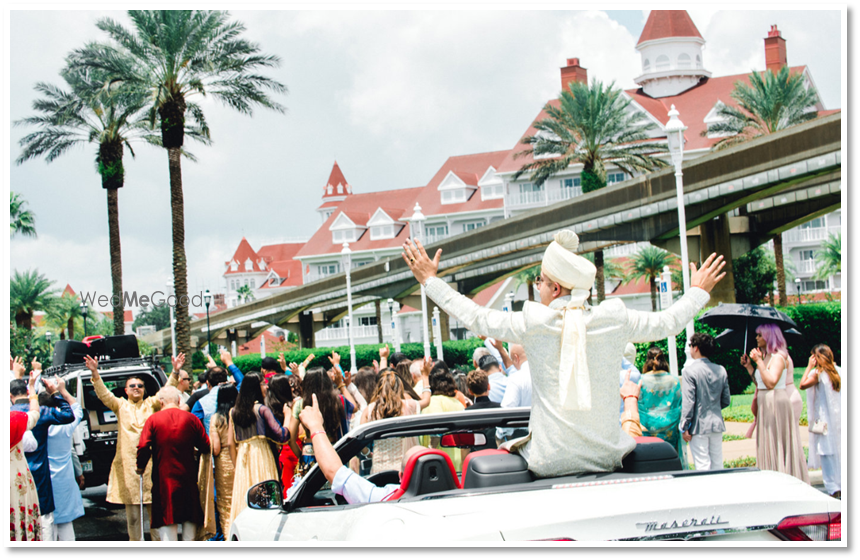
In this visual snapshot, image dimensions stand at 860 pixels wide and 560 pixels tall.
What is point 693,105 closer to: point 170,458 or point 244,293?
point 170,458

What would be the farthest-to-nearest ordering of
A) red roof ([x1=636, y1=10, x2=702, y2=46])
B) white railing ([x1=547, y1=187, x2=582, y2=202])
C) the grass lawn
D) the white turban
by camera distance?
red roof ([x1=636, y1=10, x2=702, y2=46]) < white railing ([x1=547, y1=187, x2=582, y2=202]) < the grass lawn < the white turban

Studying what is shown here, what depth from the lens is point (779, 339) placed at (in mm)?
8695

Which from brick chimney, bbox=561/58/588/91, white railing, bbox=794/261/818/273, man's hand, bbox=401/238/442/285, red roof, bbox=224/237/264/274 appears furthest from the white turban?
red roof, bbox=224/237/264/274

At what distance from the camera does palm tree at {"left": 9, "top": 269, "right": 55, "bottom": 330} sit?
62969 mm

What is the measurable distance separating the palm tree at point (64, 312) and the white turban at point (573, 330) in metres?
70.7

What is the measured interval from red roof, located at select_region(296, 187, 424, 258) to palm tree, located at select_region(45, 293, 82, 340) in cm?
2387

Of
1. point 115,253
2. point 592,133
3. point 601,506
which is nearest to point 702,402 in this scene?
point 601,506

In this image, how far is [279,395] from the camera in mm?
7867

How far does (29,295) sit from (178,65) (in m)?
44.6

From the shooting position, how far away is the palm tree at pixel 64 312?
68062 mm

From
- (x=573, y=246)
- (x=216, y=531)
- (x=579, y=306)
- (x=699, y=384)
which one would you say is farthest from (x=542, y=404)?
(x=216, y=531)

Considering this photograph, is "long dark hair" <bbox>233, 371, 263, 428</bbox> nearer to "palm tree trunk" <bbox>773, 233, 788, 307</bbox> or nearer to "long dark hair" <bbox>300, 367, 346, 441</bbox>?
"long dark hair" <bbox>300, 367, 346, 441</bbox>

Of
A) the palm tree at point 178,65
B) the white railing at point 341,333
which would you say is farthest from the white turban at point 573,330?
the white railing at point 341,333

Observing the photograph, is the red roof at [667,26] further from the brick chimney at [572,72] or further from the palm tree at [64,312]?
the palm tree at [64,312]
